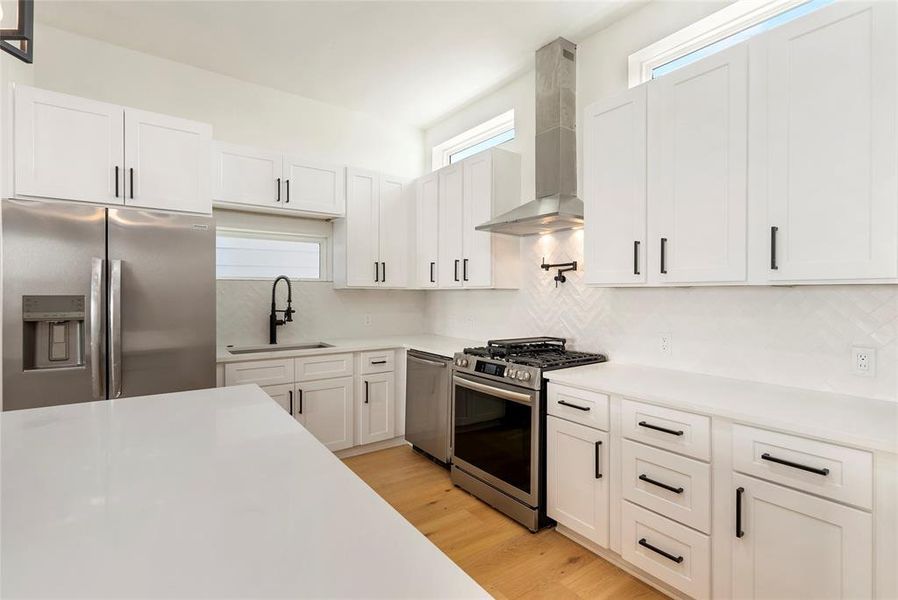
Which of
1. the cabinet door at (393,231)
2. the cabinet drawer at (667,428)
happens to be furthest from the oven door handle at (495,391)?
the cabinet door at (393,231)

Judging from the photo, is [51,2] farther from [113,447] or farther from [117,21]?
[113,447]

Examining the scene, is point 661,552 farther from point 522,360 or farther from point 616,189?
point 616,189

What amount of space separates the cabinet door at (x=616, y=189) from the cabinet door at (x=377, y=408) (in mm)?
2034

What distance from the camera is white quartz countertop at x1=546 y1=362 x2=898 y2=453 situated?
146 cm

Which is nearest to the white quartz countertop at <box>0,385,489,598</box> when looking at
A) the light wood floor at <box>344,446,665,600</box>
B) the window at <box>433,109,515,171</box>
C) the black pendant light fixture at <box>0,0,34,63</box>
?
the black pendant light fixture at <box>0,0,34,63</box>

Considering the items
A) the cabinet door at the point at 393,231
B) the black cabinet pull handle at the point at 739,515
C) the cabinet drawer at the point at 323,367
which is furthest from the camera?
the cabinet door at the point at 393,231

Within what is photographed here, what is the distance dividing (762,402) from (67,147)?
3.84 meters

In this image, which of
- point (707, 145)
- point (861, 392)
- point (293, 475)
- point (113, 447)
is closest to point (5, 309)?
point (113, 447)

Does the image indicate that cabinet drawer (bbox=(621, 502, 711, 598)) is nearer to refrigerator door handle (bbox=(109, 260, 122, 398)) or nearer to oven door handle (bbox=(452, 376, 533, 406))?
oven door handle (bbox=(452, 376, 533, 406))

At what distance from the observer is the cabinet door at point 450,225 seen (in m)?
3.64

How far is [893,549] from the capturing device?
1.35 meters

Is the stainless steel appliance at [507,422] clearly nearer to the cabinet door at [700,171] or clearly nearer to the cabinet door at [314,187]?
the cabinet door at [700,171]

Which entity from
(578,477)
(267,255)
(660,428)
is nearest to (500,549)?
(578,477)

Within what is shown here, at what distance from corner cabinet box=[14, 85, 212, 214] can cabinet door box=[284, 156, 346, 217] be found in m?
0.70
